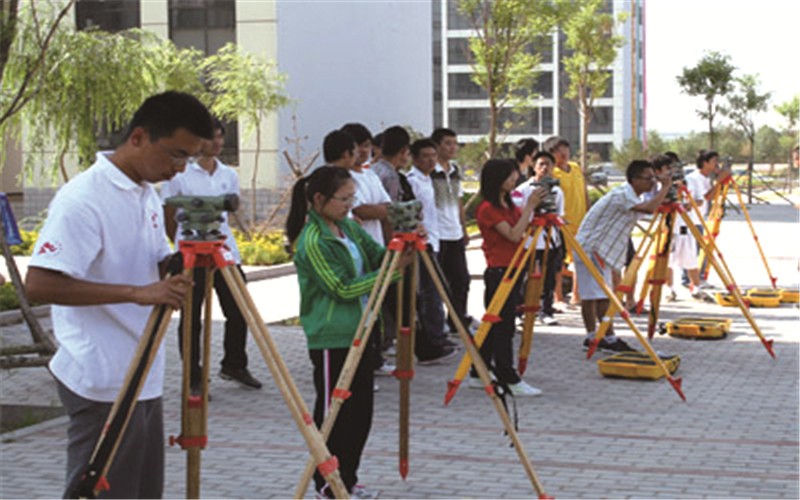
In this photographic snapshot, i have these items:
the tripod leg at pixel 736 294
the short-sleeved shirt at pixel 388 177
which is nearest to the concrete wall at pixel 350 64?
the short-sleeved shirt at pixel 388 177

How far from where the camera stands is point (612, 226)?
1045cm

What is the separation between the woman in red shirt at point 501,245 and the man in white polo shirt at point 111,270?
15.7 feet

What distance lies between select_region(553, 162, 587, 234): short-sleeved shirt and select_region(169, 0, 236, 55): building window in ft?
66.2

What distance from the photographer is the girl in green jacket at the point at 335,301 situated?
581cm

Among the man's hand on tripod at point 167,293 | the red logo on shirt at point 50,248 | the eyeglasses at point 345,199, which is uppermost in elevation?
the eyeglasses at point 345,199

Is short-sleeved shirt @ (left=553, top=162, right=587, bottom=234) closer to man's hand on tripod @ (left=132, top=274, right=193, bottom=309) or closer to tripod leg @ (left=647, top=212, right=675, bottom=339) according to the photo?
tripod leg @ (left=647, top=212, right=675, bottom=339)

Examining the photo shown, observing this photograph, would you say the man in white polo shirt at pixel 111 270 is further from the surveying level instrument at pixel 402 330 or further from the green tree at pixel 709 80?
the green tree at pixel 709 80

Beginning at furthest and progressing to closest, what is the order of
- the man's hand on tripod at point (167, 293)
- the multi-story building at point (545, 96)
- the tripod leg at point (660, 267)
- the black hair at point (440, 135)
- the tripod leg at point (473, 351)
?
the multi-story building at point (545, 96) < the black hair at point (440, 135) < the tripod leg at point (660, 267) < the tripod leg at point (473, 351) < the man's hand on tripod at point (167, 293)

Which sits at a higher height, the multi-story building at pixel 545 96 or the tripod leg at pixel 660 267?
the multi-story building at pixel 545 96

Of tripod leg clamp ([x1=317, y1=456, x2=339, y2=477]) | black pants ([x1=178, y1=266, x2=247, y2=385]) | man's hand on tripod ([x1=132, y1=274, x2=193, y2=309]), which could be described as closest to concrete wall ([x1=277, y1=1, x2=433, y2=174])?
black pants ([x1=178, y1=266, x2=247, y2=385])

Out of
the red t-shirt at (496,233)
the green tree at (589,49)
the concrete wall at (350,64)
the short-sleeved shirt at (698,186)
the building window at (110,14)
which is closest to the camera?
the red t-shirt at (496,233)

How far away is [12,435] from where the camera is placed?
7758 mm

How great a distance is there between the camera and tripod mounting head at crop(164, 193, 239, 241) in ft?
12.9

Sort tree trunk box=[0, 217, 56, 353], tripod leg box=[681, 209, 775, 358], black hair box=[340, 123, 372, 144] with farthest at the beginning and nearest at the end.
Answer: tripod leg box=[681, 209, 775, 358], tree trunk box=[0, 217, 56, 353], black hair box=[340, 123, 372, 144]
